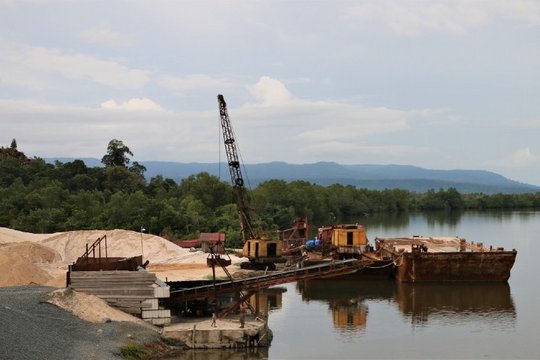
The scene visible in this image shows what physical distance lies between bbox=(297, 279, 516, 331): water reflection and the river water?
6 cm

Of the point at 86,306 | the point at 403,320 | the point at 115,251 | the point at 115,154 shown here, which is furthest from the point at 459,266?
the point at 115,154

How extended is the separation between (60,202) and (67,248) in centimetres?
2971

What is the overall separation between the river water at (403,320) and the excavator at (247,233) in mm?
3909

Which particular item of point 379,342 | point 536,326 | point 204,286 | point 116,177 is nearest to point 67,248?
point 204,286

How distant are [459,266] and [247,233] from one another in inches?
1204

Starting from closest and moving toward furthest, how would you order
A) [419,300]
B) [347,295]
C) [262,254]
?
1. [419,300]
2. [347,295]
3. [262,254]

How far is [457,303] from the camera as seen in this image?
49.8 m

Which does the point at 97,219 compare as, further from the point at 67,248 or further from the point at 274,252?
the point at 274,252

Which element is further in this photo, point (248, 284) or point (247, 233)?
point (247, 233)

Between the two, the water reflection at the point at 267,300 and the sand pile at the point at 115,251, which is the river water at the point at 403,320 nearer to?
the water reflection at the point at 267,300

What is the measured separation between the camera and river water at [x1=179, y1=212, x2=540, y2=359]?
36.2 meters

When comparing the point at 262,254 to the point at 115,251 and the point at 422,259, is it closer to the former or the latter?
the point at 115,251

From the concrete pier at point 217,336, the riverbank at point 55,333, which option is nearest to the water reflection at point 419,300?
the concrete pier at point 217,336

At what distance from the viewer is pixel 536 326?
140ft
